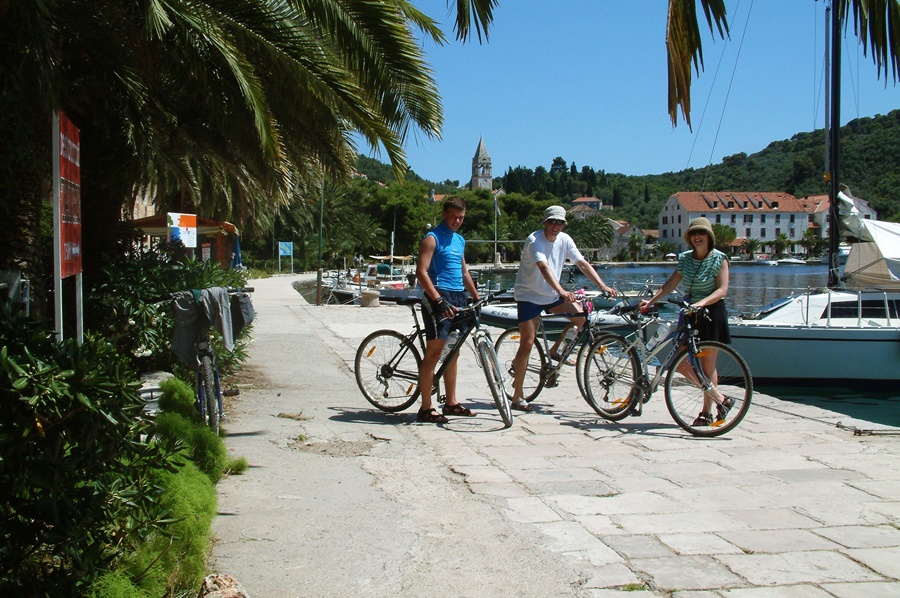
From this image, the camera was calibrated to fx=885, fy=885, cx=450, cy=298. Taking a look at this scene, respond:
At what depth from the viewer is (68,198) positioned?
4.61 metres

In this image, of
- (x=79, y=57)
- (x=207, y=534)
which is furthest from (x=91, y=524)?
(x=79, y=57)

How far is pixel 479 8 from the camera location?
4.79 m

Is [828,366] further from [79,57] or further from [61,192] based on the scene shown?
[61,192]

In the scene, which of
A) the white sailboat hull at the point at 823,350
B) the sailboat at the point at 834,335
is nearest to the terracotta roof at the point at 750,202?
the sailboat at the point at 834,335

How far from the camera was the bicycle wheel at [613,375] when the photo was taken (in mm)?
7445

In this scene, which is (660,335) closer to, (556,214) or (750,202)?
(556,214)

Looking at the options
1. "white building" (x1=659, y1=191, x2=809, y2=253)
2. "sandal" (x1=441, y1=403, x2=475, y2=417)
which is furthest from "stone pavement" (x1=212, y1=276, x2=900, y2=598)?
"white building" (x1=659, y1=191, x2=809, y2=253)

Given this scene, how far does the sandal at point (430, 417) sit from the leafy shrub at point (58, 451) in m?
4.48

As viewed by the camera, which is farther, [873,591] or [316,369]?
[316,369]

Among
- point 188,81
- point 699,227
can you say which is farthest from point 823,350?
point 188,81

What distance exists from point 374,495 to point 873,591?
267cm

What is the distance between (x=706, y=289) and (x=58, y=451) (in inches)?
227

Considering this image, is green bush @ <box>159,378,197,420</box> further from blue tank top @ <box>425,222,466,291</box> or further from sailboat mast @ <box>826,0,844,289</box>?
sailboat mast @ <box>826,0,844,289</box>

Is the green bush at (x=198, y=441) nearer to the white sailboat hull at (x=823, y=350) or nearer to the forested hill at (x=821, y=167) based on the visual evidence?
the forested hill at (x=821, y=167)
